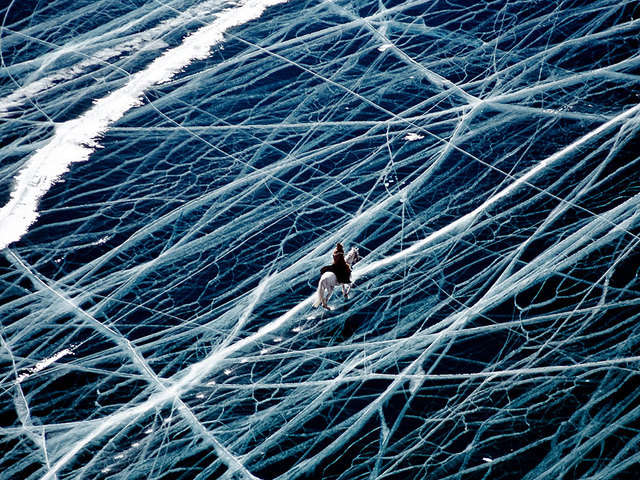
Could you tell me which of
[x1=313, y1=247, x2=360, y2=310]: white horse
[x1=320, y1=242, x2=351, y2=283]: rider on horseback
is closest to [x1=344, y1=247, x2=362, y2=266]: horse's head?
[x1=313, y1=247, x2=360, y2=310]: white horse

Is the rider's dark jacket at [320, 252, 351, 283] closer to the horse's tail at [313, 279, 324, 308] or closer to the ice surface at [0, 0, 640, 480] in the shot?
the horse's tail at [313, 279, 324, 308]

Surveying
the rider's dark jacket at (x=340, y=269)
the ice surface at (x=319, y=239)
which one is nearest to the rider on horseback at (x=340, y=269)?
the rider's dark jacket at (x=340, y=269)

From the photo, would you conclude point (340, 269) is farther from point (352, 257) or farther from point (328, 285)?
point (352, 257)

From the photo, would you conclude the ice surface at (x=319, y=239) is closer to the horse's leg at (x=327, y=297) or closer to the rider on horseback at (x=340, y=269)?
the horse's leg at (x=327, y=297)

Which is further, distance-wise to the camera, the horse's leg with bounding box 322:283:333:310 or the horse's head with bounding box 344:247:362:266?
the horse's head with bounding box 344:247:362:266

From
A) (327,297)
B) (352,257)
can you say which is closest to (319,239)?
(352,257)

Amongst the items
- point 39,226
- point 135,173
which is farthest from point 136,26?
point 39,226

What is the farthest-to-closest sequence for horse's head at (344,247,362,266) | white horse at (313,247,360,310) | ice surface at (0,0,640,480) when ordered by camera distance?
1. horse's head at (344,247,362,266)
2. white horse at (313,247,360,310)
3. ice surface at (0,0,640,480)
